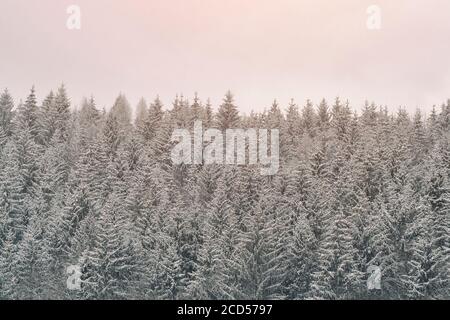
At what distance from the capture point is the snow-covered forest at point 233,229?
48.6 meters

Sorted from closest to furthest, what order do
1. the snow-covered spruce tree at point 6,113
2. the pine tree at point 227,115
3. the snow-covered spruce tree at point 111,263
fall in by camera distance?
the snow-covered spruce tree at point 111,263 < the pine tree at point 227,115 < the snow-covered spruce tree at point 6,113

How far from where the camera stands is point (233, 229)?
5056 cm

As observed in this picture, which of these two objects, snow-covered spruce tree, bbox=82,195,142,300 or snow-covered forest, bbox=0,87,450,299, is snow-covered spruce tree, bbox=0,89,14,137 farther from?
snow-covered spruce tree, bbox=82,195,142,300

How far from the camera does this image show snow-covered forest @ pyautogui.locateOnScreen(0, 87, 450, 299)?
48.6 meters

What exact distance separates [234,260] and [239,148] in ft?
65.0

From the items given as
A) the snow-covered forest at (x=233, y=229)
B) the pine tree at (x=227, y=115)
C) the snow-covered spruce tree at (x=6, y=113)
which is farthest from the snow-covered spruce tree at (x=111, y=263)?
the snow-covered spruce tree at (x=6, y=113)

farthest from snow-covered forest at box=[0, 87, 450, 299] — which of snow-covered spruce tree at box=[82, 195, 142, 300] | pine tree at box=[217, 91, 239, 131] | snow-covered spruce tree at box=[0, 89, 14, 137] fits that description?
snow-covered spruce tree at box=[0, 89, 14, 137]

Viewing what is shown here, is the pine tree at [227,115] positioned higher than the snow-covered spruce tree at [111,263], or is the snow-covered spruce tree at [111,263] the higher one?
the pine tree at [227,115]

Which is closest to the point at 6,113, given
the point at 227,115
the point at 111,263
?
the point at 227,115

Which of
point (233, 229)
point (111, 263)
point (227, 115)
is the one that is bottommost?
point (111, 263)

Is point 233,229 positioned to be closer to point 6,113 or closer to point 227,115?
point 227,115

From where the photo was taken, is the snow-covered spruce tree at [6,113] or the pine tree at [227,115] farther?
the snow-covered spruce tree at [6,113]

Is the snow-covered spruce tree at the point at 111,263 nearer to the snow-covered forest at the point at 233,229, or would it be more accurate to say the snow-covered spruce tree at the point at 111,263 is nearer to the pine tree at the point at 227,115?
the snow-covered forest at the point at 233,229
